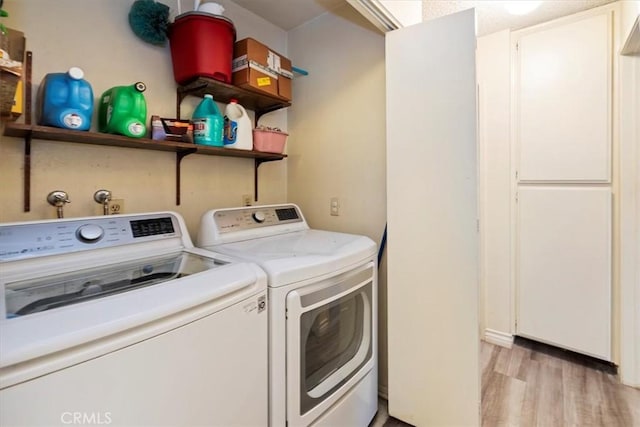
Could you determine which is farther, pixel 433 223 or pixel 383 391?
pixel 383 391

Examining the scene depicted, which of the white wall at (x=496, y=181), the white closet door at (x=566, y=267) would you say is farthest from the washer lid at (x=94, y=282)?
the white closet door at (x=566, y=267)

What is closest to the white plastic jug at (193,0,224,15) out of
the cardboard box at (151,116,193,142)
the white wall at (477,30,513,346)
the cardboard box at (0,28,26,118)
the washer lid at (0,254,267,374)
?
the cardboard box at (151,116,193,142)

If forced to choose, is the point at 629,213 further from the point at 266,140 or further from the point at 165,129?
the point at 165,129

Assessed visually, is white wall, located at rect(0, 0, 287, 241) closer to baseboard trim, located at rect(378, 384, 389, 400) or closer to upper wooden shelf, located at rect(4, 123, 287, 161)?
upper wooden shelf, located at rect(4, 123, 287, 161)

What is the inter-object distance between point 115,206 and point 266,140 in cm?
86

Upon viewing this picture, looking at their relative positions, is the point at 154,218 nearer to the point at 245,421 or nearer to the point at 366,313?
the point at 245,421

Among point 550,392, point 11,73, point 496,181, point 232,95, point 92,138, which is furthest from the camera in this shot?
point 496,181

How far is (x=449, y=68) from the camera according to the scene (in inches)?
56.2

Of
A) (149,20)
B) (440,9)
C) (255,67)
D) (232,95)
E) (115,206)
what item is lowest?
(115,206)

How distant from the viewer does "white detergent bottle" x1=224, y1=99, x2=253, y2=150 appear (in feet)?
A: 5.48

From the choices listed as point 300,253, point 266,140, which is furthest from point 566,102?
point 300,253

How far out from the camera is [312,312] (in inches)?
47.5

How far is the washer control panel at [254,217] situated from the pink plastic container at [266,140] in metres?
0.36

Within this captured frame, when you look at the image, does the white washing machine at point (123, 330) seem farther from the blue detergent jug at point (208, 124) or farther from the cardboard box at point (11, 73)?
the blue detergent jug at point (208, 124)
